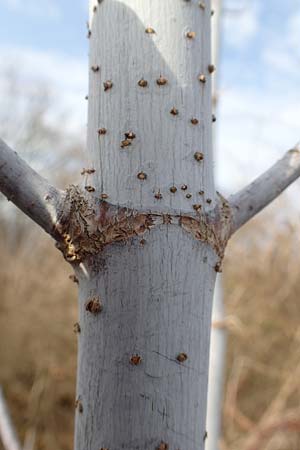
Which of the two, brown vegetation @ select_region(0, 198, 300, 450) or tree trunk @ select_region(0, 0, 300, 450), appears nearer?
tree trunk @ select_region(0, 0, 300, 450)

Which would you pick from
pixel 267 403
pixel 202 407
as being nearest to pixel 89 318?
pixel 202 407

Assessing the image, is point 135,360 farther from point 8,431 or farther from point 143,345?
point 8,431

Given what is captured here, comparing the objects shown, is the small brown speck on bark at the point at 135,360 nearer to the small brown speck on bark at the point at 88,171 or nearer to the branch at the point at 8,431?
the small brown speck on bark at the point at 88,171

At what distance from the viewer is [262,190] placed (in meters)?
0.72

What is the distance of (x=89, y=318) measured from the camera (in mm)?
620

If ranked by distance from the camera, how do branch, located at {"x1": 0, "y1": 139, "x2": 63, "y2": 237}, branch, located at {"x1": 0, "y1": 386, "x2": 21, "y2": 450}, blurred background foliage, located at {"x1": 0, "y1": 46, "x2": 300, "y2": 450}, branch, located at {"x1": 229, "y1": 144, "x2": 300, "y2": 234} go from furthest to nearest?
blurred background foliage, located at {"x1": 0, "y1": 46, "x2": 300, "y2": 450}
branch, located at {"x1": 0, "y1": 386, "x2": 21, "y2": 450}
branch, located at {"x1": 229, "y1": 144, "x2": 300, "y2": 234}
branch, located at {"x1": 0, "y1": 139, "x2": 63, "y2": 237}

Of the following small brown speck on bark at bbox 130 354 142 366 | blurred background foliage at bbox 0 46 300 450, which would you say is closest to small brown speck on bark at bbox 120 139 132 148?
small brown speck on bark at bbox 130 354 142 366

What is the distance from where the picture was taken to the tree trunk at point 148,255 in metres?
0.60

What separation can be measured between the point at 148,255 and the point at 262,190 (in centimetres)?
22

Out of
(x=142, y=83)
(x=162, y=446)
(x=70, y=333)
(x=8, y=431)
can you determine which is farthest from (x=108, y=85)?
(x=70, y=333)

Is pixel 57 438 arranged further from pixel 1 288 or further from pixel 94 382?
pixel 94 382

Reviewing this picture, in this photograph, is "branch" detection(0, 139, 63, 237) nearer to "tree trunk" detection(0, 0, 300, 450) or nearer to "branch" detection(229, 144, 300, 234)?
"tree trunk" detection(0, 0, 300, 450)

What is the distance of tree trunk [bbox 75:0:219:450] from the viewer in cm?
60

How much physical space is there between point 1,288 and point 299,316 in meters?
2.97
